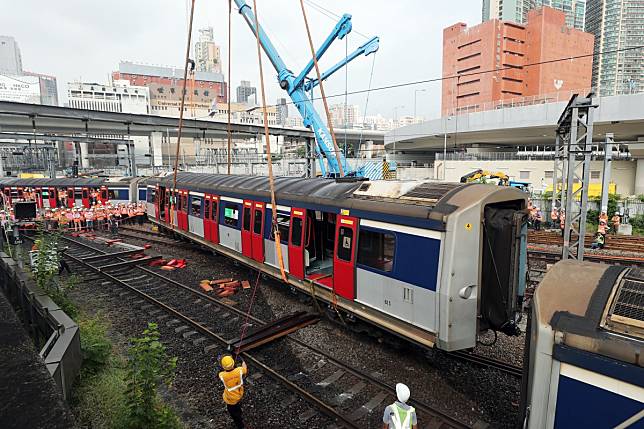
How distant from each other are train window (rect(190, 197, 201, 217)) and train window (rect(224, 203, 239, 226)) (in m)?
2.68

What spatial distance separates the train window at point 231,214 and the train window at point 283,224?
9.39 ft

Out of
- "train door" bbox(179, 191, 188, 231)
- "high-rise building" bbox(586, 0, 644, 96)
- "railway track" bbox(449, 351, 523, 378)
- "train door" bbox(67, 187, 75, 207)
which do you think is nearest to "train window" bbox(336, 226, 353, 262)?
"railway track" bbox(449, 351, 523, 378)

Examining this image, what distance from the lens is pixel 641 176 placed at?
36.7 meters

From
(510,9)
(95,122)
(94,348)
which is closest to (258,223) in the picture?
(94,348)

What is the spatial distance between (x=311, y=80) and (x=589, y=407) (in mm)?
30428

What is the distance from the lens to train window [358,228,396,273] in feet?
26.3

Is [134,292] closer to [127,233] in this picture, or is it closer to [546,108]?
[127,233]

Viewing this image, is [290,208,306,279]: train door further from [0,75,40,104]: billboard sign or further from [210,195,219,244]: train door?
[0,75,40,104]: billboard sign

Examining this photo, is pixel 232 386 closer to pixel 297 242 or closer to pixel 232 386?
pixel 232 386

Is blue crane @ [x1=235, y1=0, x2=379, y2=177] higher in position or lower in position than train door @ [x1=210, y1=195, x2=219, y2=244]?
higher

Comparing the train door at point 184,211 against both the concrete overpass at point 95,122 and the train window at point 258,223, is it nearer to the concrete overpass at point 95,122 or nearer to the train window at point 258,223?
the train window at point 258,223

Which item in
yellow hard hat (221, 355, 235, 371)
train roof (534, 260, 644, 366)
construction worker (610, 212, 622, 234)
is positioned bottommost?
construction worker (610, 212, 622, 234)

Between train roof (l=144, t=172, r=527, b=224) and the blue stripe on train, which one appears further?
train roof (l=144, t=172, r=527, b=224)

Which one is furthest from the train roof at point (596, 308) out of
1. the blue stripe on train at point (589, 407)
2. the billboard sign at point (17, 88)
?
the billboard sign at point (17, 88)
